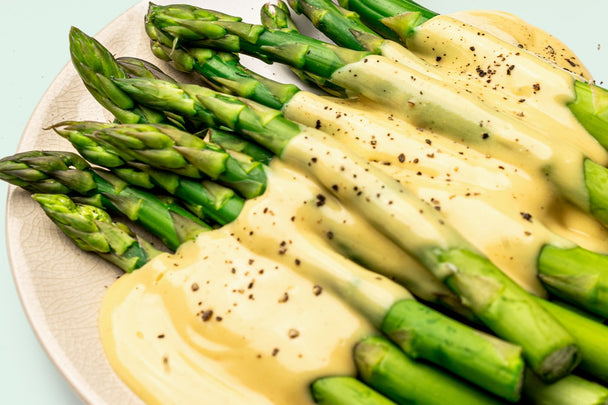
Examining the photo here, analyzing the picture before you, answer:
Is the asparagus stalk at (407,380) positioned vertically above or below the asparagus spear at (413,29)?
below

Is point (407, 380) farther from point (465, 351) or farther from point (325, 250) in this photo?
point (325, 250)

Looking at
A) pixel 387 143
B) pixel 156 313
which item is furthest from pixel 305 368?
pixel 387 143

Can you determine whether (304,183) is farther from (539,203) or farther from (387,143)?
(539,203)

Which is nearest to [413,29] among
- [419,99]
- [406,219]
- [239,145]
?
[419,99]

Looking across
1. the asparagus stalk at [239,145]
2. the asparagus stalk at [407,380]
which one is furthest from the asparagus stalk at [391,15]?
the asparagus stalk at [407,380]

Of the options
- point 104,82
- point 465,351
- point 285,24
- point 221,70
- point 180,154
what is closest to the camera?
point 465,351

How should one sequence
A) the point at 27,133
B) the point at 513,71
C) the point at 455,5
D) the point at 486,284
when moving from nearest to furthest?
the point at 486,284
the point at 513,71
the point at 27,133
the point at 455,5

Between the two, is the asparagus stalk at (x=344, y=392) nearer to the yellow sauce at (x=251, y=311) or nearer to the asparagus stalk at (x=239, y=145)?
the yellow sauce at (x=251, y=311)
